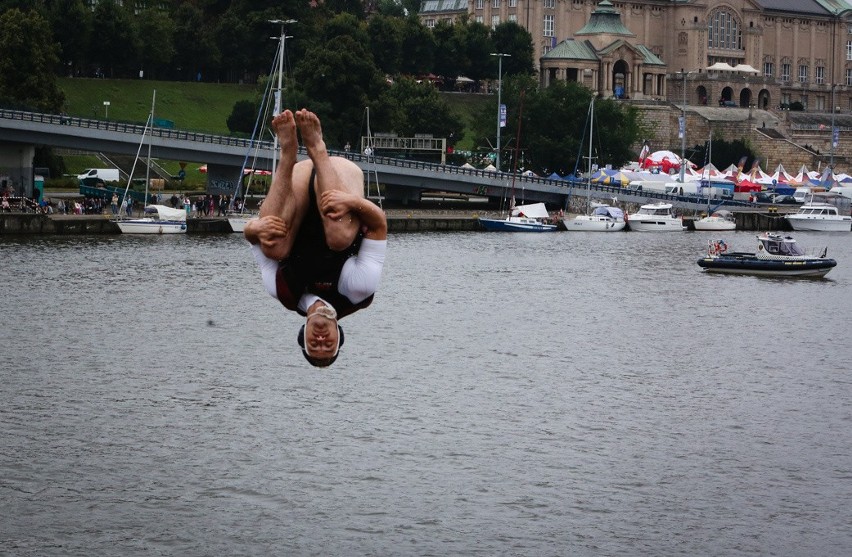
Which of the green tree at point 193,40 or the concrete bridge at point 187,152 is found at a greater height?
the green tree at point 193,40

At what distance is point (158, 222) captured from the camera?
352 feet

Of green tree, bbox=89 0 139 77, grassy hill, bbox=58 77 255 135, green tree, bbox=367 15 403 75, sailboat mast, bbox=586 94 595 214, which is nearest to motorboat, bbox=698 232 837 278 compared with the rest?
sailboat mast, bbox=586 94 595 214

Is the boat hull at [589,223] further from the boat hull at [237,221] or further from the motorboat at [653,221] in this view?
the boat hull at [237,221]

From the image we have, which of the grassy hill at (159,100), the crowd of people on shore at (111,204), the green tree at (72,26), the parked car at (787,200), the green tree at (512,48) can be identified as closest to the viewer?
the crowd of people on shore at (111,204)

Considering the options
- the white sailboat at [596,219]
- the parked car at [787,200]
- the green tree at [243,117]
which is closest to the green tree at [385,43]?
the green tree at [243,117]

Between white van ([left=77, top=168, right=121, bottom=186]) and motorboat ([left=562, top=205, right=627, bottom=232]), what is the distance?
34.8m

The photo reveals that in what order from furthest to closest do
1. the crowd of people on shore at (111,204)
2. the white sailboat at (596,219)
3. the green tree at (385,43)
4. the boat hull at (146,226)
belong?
1. the green tree at (385,43)
2. the white sailboat at (596,219)
3. the boat hull at (146,226)
4. the crowd of people on shore at (111,204)

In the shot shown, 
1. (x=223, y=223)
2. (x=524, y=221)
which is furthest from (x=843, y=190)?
(x=223, y=223)

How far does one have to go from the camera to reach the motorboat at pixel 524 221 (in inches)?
4968

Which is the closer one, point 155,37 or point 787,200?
point 787,200

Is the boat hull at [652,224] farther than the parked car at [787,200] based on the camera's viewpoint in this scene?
No

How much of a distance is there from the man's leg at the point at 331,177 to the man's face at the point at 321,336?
0.87 metres

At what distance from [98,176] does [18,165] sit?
28.9ft

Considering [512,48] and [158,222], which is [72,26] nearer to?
[158,222]
